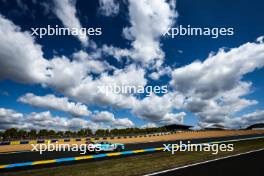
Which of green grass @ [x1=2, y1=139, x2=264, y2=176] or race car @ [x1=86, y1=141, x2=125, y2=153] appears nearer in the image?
green grass @ [x1=2, y1=139, x2=264, y2=176]

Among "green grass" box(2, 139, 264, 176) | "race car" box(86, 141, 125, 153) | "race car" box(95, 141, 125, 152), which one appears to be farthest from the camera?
"race car" box(95, 141, 125, 152)

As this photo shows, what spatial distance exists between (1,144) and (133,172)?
35584 mm

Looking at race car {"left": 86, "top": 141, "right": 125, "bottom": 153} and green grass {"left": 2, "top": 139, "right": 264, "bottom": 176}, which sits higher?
green grass {"left": 2, "top": 139, "right": 264, "bottom": 176}

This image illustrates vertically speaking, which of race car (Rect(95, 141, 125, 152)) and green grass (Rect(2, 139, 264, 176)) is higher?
green grass (Rect(2, 139, 264, 176))

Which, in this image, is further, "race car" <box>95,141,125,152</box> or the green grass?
"race car" <box>95,141,125,152</box>

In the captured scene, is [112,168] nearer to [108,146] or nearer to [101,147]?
[101,147]

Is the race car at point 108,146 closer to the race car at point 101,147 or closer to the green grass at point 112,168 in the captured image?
the race car at point 101,147

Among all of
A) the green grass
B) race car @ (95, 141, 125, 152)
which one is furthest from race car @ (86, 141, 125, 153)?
the green grass

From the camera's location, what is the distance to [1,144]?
118ft

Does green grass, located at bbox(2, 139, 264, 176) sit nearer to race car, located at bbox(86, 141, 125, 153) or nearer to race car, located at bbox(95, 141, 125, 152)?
race car, located at bbox(86, 141, 125, 153)

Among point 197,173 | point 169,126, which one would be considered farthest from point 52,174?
point 169,126

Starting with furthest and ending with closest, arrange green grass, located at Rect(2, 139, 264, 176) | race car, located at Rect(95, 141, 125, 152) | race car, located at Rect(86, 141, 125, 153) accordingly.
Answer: race car, located at Rect(95, 141, 125, 152), race car, located at Rect(86, 141, 125, 153), green grass, located at Rect(2, 139, 264, 176)

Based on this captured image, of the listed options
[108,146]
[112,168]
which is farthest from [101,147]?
[112,168]

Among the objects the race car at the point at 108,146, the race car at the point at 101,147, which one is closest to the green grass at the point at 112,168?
the race car at the point at 101,147
